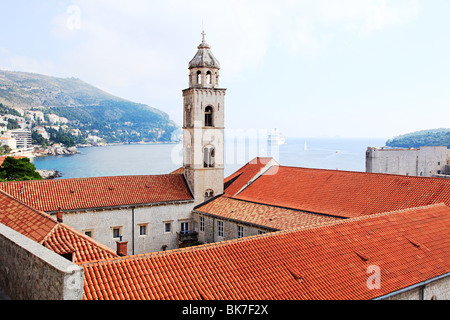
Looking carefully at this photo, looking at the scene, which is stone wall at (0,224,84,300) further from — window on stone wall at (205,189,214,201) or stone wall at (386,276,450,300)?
window on stone wall at (205,189,214,201)

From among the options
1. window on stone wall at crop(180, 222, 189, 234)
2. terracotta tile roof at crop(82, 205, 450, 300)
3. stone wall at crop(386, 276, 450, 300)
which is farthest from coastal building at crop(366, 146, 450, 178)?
stone wall at crop(386, 276, 450, 300)

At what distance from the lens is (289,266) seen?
38.0 ft

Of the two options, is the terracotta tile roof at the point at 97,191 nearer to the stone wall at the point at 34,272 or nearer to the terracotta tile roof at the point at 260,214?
the terracotta tile roof at the point at 260,214

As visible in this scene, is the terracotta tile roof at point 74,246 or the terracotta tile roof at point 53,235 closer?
the terracotta tile roof at point 74,246

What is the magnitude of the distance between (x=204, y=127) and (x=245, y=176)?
5.10m

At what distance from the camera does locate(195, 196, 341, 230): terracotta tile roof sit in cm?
2130

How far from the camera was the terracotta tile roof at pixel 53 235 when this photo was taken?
12648 millimetres

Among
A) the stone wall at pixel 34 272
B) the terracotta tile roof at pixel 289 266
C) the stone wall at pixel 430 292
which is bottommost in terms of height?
the stone wall at pixel 430 292

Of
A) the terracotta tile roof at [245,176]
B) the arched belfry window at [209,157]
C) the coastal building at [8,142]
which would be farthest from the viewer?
the coastal building at [8,142]

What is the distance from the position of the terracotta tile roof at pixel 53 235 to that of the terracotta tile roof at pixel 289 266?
2978mm

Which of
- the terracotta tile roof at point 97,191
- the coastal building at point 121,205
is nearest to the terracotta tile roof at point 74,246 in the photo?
the coastal building at point 121,205

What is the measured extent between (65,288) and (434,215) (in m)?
15.8

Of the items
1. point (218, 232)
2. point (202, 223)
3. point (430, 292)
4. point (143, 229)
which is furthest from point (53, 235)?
point (202, 223)

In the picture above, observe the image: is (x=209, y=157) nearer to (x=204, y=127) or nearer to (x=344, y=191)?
(x=204, y=127)
